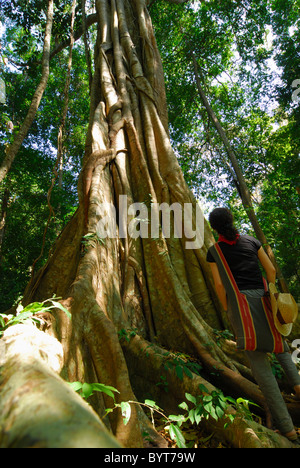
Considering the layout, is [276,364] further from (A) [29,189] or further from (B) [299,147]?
(A) [29,189]

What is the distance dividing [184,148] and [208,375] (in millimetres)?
8549

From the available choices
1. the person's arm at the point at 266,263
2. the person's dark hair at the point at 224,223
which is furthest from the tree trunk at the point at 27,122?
the person's arm at the point at 266,263

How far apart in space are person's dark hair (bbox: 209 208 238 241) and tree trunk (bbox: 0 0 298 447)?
1141 mm

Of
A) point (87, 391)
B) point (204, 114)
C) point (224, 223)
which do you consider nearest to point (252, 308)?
point (224, 223)

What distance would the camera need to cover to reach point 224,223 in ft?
7.02

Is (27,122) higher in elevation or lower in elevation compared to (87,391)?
higher

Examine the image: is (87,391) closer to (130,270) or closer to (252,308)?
(252,308)

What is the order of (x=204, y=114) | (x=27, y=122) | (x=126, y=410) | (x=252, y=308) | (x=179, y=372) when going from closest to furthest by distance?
(x=126, y=410)
(x=252, y=308)
(x=179, y=372)
(x=27, y=122)
(x=204, y=114)

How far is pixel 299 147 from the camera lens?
25.9 feet

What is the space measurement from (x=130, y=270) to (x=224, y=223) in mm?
1704
